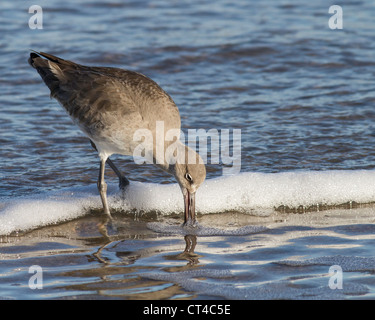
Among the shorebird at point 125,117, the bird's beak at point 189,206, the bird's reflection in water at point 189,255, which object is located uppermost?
the shorebird at point 125,117

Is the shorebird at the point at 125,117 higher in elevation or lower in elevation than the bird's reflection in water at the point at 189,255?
higher

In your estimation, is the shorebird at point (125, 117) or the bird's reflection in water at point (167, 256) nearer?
the bird's reflection in water at point (167, 256)

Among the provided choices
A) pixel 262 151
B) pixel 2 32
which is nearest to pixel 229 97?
pixel 262 151

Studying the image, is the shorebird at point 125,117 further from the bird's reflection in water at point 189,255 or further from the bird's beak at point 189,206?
the bird's reflection in water at point 189,255

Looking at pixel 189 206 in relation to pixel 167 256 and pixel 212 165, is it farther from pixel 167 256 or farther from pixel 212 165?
pixel 212 165

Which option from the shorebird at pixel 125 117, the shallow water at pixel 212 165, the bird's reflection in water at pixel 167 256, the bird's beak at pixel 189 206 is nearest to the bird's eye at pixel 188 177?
the shorebird at pixel 125 117

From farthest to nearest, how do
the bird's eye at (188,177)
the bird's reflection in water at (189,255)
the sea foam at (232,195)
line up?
the sea foam at (232,195) → the bird's eye at (188,177) → the bird's reflection in water at (189,255)

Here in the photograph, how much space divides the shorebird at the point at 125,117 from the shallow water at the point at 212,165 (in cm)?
34

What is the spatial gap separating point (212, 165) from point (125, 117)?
136 cm

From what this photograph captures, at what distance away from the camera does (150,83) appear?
238 inches

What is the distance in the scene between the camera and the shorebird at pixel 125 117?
568 cm

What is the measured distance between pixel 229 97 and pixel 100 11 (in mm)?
4294

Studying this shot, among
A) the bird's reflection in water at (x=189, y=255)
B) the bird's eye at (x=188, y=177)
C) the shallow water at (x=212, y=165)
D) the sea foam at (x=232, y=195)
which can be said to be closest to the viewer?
the shallow water at (x=212, y=165)

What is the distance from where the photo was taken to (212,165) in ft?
22.5
